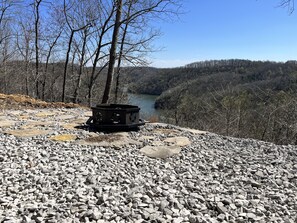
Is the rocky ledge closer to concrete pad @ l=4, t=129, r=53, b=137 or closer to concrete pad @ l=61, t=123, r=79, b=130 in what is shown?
concrete pad @ l=4, t=129, r=53, b=137

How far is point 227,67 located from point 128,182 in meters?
36.2

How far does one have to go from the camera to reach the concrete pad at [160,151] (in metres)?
3.43

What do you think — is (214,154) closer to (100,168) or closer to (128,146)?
(128,146)

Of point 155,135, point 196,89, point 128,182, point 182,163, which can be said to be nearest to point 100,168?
point 128,182

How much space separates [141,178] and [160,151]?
0.94 meters

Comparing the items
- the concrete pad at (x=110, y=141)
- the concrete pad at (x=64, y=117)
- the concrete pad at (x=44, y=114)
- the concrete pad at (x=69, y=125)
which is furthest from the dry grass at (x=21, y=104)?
the concrete pad at (x=110, y=141)

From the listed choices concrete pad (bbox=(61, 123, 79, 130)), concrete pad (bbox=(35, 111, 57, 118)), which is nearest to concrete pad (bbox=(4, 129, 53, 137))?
concrete pad (bbox=(61, 123, 79, 130))

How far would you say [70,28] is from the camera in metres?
11.8

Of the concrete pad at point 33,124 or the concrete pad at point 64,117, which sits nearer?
the concrete pad at point 33,124

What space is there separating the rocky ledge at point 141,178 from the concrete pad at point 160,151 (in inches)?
0.5

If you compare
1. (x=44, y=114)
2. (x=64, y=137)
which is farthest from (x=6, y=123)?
(x=64, y=137)

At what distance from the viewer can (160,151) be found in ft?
11.7

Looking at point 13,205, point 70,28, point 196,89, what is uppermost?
point 70,28

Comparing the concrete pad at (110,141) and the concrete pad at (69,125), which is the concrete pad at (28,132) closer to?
the concrete pad at (69,125)
